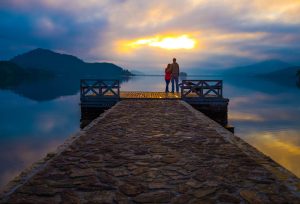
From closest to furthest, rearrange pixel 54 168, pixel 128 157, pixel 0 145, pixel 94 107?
pixel 54 168
pixel 128 157
pixel 94 107
pixel 0 145

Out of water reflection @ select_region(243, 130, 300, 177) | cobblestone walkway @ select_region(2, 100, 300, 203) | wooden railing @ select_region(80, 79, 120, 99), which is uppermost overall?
wooden railing @ select_region(80, 79, 120, 99)

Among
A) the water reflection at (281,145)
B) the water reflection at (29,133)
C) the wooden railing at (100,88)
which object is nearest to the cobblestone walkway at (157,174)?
the wooden railing at (100,88)

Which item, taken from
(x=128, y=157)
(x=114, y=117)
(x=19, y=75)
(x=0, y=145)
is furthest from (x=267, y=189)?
(x=19, y=75)

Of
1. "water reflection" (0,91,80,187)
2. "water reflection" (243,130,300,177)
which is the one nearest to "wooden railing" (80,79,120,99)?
"water reflection" (0,91,80,187)

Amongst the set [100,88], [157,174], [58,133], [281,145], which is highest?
[100,88]

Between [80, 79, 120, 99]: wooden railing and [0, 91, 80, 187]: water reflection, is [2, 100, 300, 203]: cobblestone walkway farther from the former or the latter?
[0, 91, 80, 187]: water reflection

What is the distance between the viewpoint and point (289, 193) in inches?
160

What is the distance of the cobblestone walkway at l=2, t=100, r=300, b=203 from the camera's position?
3.96m

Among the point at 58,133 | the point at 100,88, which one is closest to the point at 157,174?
the point at 100,88

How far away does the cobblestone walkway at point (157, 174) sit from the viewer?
13.0ft

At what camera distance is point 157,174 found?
4.82 meters

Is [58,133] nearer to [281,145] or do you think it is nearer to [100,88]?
[100,88]

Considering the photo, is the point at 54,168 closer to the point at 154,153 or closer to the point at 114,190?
the point at 114,190

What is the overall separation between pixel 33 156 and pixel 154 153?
61.6 ft
